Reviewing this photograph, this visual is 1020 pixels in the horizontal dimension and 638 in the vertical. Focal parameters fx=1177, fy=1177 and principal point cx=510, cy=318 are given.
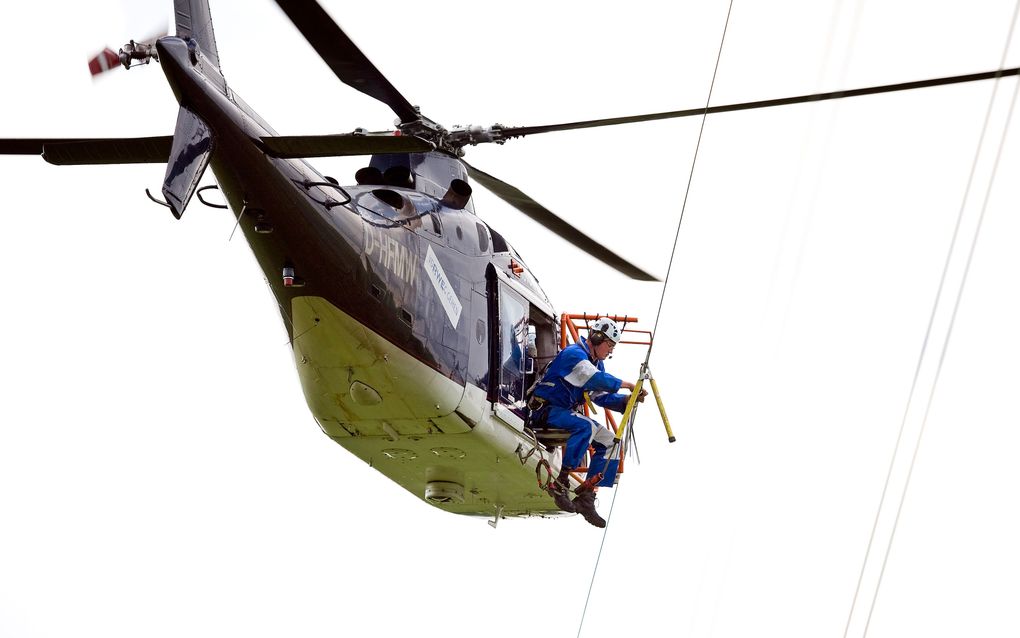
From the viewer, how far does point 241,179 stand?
9.45 m

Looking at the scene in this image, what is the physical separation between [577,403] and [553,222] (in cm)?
212

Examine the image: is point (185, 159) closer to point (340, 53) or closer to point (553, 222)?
point (340, 53)

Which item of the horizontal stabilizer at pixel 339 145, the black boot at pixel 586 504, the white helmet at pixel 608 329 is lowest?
the black boot at pixel 586 504

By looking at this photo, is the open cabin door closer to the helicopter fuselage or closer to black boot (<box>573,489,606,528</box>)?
the helicopter fuselage

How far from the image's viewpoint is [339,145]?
8.82m

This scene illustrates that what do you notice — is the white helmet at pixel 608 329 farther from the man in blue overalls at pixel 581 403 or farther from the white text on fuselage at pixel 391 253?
the white text on fuselage at pixel 391 253

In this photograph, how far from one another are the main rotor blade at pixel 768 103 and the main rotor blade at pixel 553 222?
2.46 m

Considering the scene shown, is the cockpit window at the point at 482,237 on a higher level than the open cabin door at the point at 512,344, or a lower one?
higher

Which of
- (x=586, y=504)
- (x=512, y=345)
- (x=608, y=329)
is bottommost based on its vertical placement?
(x=586, y=504)

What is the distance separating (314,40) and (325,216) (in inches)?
57.7

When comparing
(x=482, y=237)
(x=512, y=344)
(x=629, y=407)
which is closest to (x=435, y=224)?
(x=482, y=237)

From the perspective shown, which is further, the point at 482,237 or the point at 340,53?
the point at 482,237

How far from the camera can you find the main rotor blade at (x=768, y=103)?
564 cm

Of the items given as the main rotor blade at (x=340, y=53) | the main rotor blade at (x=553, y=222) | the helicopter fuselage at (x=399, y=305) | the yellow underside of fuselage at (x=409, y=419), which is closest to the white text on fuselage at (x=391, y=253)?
the helicopter fuselage at (x=399, y=305)
